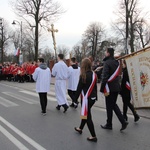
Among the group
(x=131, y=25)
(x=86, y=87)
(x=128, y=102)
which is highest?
(x=131, y=25)

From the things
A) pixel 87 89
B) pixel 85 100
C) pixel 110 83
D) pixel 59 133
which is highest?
pixel 110 83

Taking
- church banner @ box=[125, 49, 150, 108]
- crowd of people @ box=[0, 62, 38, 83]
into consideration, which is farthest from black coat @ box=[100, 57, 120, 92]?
crowd of people @ box=[0, 62, 38, 83]

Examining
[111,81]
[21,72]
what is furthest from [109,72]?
[21,72]

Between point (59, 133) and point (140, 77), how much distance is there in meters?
3.91

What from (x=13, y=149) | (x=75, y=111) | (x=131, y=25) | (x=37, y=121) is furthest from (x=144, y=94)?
(x=131, y=25)

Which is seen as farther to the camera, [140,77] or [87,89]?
[140,77]

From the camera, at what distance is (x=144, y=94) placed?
31.1 feet

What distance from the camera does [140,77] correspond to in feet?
31.3

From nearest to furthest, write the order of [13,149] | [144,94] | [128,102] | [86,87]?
[13,149] → [86,87] → [128,102] → [144,94]

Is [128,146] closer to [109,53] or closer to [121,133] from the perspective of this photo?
[121,133]

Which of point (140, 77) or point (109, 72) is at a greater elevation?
point (109, 72)

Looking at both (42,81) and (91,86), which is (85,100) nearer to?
(91,86)

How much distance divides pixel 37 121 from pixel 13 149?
2600mm

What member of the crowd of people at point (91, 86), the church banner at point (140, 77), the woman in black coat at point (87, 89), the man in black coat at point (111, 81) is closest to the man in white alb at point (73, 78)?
the crowd of people at point (91, 86)
